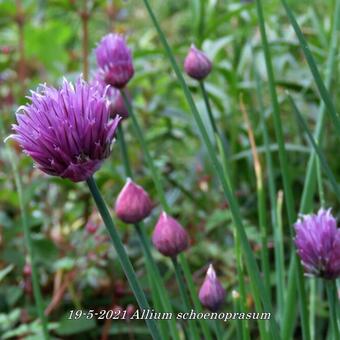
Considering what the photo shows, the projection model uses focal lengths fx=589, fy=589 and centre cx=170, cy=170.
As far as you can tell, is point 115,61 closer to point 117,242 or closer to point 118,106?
point 118,106

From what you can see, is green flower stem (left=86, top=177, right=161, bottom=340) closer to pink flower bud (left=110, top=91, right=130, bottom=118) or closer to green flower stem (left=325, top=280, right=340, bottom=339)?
green flower stem (left=325, top=280, right=340, bottom=339)

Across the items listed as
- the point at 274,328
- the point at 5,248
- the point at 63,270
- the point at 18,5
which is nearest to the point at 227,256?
the point at 63,270

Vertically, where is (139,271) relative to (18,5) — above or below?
below

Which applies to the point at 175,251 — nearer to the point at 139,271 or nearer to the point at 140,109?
the point at 139,271

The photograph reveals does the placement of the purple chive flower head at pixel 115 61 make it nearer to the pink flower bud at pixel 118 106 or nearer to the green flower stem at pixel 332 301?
the pink flower bud at pixel 118 106

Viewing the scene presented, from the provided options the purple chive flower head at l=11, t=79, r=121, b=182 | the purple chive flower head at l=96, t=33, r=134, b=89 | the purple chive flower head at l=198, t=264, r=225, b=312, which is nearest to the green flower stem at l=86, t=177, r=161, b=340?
the purple chive flower head at l=11, t=79, r=121, b=182
